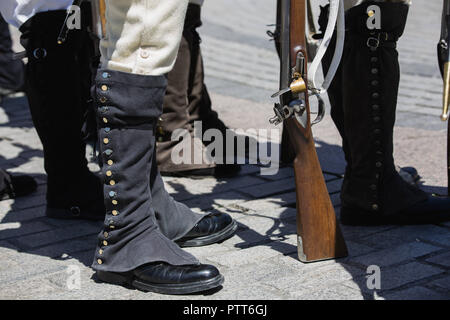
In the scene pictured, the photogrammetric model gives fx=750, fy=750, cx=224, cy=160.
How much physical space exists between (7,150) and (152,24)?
2126 mm

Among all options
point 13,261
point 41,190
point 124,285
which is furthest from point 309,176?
point 41,190

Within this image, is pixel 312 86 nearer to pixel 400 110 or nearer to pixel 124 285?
pixel 124 285

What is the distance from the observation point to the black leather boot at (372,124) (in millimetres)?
2617

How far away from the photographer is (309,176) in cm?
240

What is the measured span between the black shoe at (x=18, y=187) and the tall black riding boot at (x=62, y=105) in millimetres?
305

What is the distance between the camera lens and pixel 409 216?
2.75m

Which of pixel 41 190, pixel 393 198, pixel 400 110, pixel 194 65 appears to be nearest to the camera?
pixel 393 198

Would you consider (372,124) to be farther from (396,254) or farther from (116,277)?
(116,277)

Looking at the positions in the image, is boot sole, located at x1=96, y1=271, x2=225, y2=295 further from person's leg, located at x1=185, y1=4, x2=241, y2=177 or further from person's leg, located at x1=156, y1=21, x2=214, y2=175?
person's leg, located at x1=185, y1=4, x2=241, y2=177

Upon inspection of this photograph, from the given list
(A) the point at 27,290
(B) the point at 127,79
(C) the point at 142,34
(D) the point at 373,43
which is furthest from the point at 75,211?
(D) the point at 373,43

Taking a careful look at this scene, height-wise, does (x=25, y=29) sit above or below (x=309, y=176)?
above

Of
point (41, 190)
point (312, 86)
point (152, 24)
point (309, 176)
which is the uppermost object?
point (152, 24)

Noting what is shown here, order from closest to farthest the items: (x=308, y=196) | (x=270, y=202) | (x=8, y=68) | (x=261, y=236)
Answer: (x=308, y=196) → (x=261, y=236) → (x=270, y=202) → (x=8, y=68)

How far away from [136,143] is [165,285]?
16.7 inches
